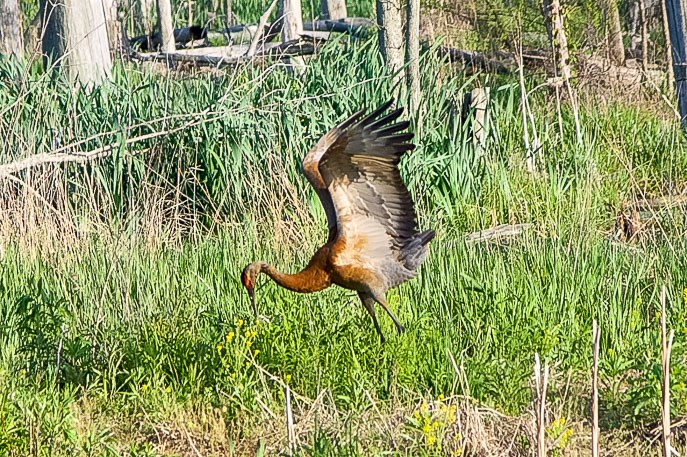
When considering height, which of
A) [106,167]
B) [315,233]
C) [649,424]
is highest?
[106,167]

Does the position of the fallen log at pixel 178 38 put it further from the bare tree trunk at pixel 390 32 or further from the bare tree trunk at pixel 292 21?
the bare tree trunk at pixel 390 32

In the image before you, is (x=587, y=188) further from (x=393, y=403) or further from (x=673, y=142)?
(x=393, y=403)

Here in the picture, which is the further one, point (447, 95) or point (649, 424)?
point (447, 95)

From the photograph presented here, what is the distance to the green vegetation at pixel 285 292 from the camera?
472 centimetres

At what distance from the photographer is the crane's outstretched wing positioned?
16.1ft

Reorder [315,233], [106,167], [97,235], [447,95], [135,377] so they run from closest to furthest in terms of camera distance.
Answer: [135,377] → [97,235] → [315,233] → [106,167] → [447,95]

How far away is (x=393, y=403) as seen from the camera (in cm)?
482

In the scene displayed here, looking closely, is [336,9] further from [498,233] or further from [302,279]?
[302,279]

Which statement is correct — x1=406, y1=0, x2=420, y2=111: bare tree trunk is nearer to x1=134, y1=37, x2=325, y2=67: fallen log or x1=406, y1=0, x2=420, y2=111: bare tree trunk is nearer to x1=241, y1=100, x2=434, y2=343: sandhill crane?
x1=134, y1=37, x2=325, y2=67: fallen log

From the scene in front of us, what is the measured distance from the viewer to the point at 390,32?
8.27 meters

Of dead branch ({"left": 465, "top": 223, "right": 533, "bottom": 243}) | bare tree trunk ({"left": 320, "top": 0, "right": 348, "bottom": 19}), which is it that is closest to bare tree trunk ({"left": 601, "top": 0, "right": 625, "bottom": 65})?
dead branch ({"left": 465, "top": 223, "right": 533, "bottom": 243})

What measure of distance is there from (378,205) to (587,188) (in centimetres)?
251

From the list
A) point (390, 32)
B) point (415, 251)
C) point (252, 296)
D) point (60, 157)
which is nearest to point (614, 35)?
point (390, 32)

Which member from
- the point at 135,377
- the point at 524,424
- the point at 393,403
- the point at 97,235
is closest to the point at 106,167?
the point at 97,235
